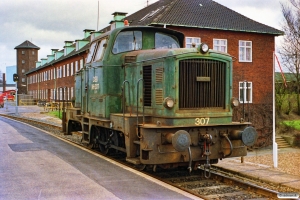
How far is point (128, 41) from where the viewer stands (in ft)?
32.6

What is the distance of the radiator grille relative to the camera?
7887 millimetres

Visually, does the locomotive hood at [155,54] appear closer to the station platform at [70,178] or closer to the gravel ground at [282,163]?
the station platform at [70,178]

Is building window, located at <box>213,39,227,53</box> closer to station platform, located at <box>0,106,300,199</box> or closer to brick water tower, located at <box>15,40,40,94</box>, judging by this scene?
station platform, located at <box>0,106,300,199</box>

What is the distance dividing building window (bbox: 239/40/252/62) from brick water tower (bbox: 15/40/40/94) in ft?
199

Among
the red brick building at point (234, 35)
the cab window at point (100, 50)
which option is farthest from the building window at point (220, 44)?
the cab window at point (100, 50)

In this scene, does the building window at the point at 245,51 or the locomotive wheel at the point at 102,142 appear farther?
the building window at the point at 245,51

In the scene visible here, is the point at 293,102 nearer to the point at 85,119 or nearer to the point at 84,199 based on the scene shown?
the point at 85,119

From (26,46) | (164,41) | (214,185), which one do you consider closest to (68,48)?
(26,46)

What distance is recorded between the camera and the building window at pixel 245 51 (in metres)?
31.2

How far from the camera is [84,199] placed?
20.3 ft

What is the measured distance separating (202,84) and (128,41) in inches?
110

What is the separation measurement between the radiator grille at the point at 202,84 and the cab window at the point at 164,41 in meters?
2.18

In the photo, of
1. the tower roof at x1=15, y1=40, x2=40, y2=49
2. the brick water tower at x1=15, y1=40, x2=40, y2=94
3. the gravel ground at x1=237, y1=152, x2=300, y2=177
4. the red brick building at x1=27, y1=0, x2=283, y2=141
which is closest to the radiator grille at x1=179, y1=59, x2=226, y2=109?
the gravel ground at x1=237, y1=152, x2=300, y2=177

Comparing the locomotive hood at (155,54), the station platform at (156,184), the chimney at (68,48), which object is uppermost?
the chimney at (68,48)
